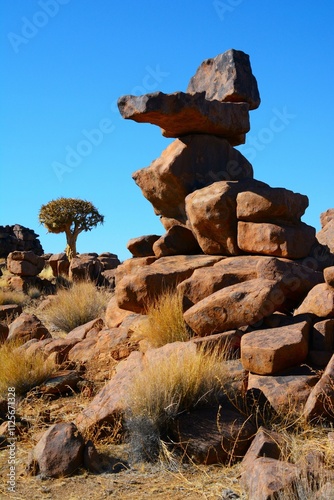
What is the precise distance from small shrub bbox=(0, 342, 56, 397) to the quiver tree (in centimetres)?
2179

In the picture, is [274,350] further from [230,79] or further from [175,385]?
[230,79]

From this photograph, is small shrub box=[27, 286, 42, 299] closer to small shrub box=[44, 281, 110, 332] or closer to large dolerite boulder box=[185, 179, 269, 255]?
small shrub box=[44, 281, 110, 332]

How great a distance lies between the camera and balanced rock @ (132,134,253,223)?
1051cm

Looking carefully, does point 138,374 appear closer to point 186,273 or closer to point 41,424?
point 41,424

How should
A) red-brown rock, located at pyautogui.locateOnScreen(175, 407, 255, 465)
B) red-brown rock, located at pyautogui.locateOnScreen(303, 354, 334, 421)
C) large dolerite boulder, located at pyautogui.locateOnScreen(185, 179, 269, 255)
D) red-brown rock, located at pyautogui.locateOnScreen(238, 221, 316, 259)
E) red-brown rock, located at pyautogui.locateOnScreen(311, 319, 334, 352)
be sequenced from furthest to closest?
large dolerite boulder, located at pyautogui.locateOnScreen(185, 179, 269, 255) < red-brown rock, located at pyautogui.locateOnScreen(238, 221, 316, 259) < red-brown rock, located at pyautogui.locateOnScreen(311, 319, 334, 352) < red-brown rock, located at pyautogui.locateOnScreen(303, 354, 334, 421) < red-brown rock, located at pyautogui.locateOnScreen(175, 407, 255, 465)

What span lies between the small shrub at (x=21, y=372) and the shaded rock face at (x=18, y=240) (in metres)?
29.2

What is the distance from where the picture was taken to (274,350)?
259 inches

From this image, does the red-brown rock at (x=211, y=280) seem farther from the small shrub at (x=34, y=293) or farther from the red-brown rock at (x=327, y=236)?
the small shrub at (x=34, y=293)

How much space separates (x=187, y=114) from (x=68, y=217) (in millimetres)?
21224

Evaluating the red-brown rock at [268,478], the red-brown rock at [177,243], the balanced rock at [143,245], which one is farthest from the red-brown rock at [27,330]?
Result: the red-brown rock at [268,478]

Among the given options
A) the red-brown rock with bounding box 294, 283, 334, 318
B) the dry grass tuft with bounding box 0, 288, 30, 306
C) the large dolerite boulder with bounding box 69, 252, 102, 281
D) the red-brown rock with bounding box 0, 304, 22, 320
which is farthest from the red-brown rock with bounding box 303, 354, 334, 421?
the large dolerite boulder with bounding box 69, 252, 102, 281

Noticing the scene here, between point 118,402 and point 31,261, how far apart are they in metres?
15.9

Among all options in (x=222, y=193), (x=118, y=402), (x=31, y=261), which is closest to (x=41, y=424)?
(x=118, y=402)

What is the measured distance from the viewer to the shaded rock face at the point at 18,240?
122 feet
